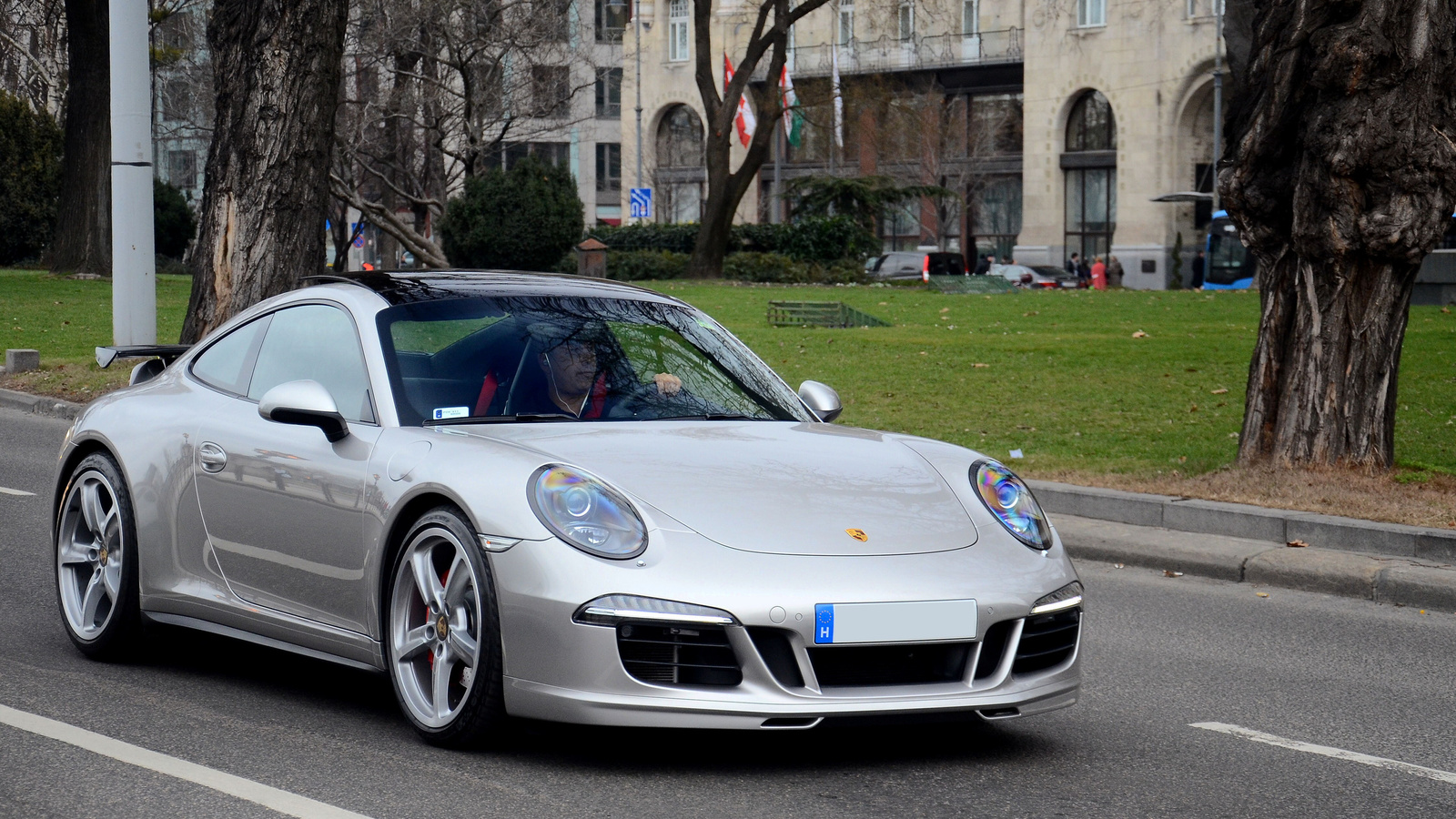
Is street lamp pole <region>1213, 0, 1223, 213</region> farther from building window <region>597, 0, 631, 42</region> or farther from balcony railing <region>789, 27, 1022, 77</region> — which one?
building window <region>597, 0, 631, 42</region>

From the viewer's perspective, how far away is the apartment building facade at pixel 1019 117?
62.9 metres

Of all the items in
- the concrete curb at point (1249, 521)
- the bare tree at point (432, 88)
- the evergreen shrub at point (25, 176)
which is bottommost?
the concrete curb at point (1249, 521)

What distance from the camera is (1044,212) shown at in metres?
67.2

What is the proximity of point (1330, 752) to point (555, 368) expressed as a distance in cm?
263

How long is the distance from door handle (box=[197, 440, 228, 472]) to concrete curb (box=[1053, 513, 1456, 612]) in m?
4.75

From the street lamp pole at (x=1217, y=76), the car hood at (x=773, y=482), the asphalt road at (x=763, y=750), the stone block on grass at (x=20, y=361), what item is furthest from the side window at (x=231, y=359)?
the street lamp pole at (x=1217, y=76)

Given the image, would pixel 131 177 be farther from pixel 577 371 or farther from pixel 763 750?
pixel 763 750

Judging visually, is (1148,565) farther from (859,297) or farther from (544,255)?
(544,255)

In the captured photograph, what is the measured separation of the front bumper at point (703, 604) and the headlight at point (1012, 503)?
472 millimetres

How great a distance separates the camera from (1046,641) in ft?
15.8

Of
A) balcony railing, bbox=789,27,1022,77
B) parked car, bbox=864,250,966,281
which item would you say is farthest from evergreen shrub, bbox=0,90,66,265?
balcony railing, bbox=789,27,1022,77

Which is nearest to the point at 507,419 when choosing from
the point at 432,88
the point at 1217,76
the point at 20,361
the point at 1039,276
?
the point at 20,361

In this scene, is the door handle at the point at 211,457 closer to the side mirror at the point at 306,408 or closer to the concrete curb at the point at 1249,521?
the side mirror at the point at 306,408

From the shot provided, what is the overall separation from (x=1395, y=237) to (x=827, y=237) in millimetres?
35307
